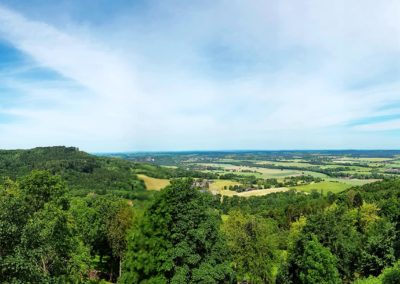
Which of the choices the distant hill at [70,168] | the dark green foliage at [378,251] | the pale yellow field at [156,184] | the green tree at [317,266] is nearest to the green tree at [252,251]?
the green tree at [317,266]

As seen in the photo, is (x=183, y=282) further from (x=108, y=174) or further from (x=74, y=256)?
(x=108, y=174)

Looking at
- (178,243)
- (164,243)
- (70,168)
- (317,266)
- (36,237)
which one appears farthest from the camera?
(70,168)

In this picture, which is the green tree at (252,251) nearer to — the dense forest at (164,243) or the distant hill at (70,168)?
the dense forest at (164,243)

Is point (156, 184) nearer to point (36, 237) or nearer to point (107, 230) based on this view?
point (107, 230)

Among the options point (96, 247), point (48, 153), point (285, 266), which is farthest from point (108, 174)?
point (285, 266)

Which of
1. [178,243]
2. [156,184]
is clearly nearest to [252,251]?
[156,184]

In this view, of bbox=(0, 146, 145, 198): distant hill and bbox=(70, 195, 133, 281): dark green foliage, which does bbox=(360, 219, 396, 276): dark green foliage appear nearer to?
bbox=(70, 195, 133, 281): dark green foliage
